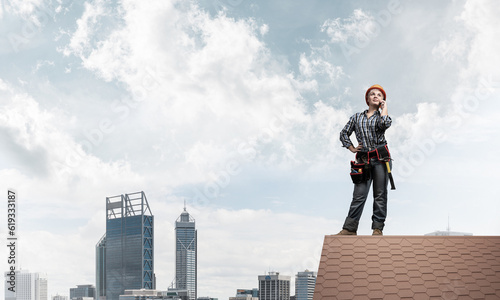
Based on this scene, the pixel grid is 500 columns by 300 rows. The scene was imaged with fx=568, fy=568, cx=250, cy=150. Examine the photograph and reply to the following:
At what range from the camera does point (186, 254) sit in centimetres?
14650

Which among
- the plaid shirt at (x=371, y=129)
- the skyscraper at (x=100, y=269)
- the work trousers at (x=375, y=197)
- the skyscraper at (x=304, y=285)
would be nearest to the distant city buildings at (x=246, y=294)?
the skyscraper at (x=304, y=285)

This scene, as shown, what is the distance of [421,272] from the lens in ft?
23.0

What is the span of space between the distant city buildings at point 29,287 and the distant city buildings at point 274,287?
42779mm

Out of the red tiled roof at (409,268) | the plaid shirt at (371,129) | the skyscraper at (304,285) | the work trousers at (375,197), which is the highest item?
the plaid shirt at (371,129)

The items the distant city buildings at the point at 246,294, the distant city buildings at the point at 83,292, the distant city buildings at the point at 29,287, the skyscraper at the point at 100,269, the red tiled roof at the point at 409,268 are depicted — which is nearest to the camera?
the red tiled roof at the point at 409,268

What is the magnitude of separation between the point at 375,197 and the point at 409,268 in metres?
1.11

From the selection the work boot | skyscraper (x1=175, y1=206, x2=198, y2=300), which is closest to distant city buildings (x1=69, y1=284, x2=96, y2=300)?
skyscraper (x1=175, y1=206, x2=198, y2=300)

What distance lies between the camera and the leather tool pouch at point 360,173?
7.68 m

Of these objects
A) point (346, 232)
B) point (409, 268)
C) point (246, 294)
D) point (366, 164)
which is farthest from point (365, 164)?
point (246, 294)

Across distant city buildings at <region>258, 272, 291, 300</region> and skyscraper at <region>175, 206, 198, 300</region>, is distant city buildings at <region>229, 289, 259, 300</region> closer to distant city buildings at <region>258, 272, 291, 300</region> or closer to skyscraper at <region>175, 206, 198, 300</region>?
distant city buildings at <region>258, 272, 291, 300</region>

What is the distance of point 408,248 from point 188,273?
141m

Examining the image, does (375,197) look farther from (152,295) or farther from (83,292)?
(83,292)

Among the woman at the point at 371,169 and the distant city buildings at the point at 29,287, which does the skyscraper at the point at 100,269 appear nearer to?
the distant city buildings at the point at 29,287

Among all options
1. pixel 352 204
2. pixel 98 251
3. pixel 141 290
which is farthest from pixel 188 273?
pixel 352 204
